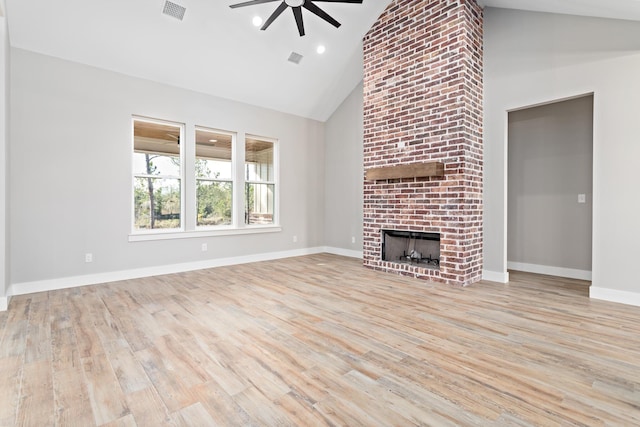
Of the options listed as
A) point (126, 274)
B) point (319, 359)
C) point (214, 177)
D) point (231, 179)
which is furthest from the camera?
point (231, 179)

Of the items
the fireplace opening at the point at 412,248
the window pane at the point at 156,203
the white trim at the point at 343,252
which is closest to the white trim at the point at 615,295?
the fireplace opening at the point at 412,248

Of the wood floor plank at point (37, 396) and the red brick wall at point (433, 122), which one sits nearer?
the wood floor plank at point (37, 396)

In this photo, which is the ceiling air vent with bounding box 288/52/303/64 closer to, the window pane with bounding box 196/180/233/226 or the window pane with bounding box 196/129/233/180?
the window pane with bounding box 196/129/233/180

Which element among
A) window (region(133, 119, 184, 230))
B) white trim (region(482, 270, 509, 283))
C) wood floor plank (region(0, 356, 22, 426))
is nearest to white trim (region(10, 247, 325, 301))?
window (region(133, 119, 184, 230))

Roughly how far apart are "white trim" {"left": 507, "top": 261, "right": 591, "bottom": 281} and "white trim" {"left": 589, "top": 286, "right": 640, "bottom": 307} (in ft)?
3.38

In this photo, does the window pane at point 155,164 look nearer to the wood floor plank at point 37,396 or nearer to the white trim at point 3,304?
the white trim at point 3,304

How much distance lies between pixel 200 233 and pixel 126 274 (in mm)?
1203

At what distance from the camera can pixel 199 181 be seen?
5395 millimetres

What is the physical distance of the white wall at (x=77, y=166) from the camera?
3826 mm

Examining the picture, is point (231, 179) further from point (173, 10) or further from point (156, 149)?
point (173, 10)

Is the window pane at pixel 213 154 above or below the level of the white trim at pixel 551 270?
above

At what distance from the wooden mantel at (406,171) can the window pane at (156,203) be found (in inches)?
123

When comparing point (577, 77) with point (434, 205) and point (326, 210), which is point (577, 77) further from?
point (326, 210)

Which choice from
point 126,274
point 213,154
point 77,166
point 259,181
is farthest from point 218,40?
point 126,274
